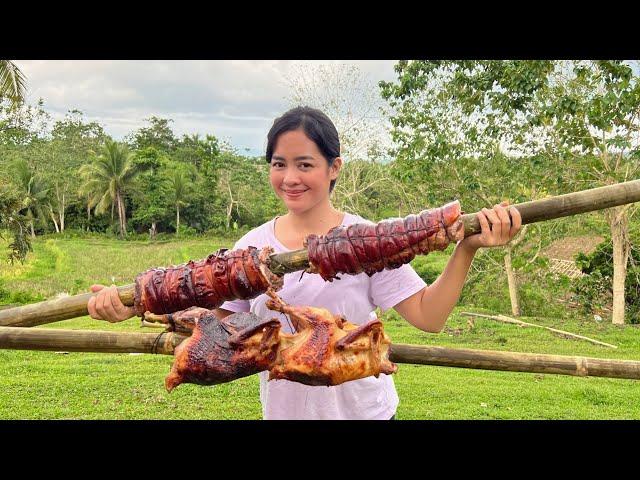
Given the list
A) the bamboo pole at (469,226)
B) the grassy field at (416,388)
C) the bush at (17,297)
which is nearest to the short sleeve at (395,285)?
the bamboo pole at (469,226)

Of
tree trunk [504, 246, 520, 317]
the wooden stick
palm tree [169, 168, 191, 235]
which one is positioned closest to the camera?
the wooden stick

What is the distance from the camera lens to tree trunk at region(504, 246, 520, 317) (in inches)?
512

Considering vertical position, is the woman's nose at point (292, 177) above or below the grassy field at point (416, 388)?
above

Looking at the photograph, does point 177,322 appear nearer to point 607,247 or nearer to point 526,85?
point 526,85

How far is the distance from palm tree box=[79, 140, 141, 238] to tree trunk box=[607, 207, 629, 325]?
1109 inches

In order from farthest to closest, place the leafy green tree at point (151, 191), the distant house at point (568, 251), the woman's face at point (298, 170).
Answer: the leafy green tree at point (151, 191) → the distant house at point (568, 251) → the woman's face at point (298, 170)

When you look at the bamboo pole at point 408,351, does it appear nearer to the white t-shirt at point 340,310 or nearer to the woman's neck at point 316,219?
the white t-shirt at point 340,310

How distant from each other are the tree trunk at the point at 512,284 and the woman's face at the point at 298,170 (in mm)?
11321

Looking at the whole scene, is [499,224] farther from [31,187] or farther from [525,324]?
[31,187]

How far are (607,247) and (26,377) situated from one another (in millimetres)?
12097

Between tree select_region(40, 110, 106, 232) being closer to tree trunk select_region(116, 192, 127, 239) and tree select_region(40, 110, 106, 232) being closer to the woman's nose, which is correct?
tree trunk select_region(116, 192, 127, 239)

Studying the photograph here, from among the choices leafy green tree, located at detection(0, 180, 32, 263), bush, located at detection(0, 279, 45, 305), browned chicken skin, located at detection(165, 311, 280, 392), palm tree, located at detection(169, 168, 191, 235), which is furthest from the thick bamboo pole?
palm tree, located at detection(169, 168, 191, 235)

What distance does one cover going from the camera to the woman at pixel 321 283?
7.27ft

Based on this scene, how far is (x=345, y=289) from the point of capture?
2305 mm
